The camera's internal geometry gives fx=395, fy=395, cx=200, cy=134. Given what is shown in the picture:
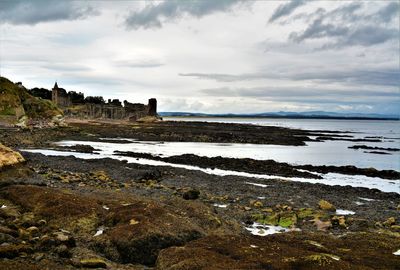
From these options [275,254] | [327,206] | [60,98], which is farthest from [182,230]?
[60,98]

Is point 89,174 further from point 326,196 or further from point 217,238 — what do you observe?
point 217,238

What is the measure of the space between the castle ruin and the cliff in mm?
59346

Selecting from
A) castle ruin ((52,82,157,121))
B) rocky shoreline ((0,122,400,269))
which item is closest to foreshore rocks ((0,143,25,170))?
rocky shoreline ((0,122,400,269))

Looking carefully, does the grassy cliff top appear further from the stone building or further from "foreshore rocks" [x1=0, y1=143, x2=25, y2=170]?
the stone building

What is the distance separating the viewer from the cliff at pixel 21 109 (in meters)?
66.7

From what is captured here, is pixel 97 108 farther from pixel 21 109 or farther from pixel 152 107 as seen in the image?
pixel 21 109

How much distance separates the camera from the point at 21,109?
70.9 m

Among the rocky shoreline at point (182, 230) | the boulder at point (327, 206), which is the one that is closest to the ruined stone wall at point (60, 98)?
the rocky shoreline at point (182, 230)

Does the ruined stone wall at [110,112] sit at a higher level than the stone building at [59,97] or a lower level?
lower

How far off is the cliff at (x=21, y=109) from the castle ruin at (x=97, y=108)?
5935cm

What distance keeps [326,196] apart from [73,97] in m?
177

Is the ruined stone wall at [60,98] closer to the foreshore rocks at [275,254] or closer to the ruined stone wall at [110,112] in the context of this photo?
the ruined stone wall at [110,112]

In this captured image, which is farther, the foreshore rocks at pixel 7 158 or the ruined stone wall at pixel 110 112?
the ruined stone wall at pixel 110 112

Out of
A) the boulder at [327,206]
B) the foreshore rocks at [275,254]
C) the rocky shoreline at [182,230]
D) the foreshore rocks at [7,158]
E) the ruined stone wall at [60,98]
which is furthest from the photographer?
the ruined stone wall at [60,98]
